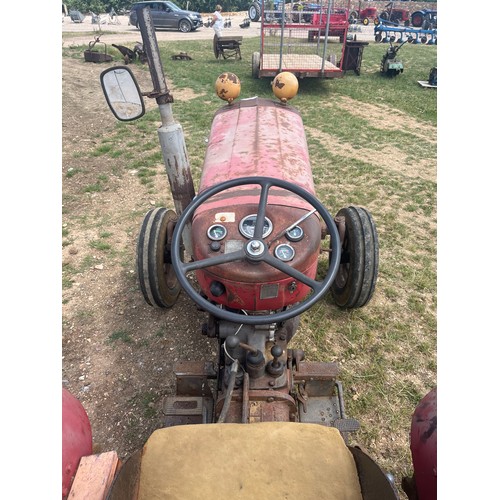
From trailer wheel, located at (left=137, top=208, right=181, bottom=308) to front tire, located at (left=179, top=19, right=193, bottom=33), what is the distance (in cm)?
1759

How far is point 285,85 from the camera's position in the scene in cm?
332

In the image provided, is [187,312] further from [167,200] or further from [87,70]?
[87,70]

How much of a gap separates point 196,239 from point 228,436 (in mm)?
966

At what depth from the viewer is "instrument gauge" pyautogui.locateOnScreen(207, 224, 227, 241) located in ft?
6.37

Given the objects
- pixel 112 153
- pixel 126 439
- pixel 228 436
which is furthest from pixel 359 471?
pixel 112 153

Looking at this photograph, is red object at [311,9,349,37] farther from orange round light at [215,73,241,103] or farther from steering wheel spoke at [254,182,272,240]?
steering wheel spoke at [254,182,272,240]

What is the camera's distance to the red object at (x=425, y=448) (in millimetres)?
1565

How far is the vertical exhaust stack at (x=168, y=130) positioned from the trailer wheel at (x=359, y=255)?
1177mm

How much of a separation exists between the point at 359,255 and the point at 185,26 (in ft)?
59.9

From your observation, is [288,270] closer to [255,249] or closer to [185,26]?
[255,249]

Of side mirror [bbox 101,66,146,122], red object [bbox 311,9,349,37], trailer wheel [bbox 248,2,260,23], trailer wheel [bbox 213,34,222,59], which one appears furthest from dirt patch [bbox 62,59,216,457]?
trailer wheel [bbox 248,2,260,23]

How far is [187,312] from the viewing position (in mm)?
3266

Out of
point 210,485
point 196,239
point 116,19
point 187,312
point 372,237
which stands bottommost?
point 187,312

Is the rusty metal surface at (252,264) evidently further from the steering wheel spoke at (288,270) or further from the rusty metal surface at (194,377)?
the rusty metal surface at (194,377)
